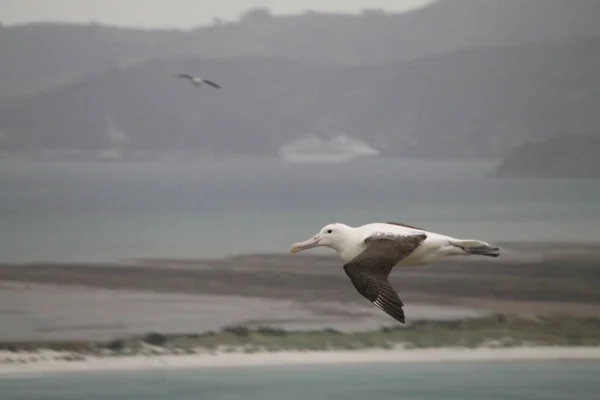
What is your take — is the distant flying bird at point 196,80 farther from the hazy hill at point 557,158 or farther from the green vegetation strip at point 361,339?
the hazy hill at point 557,158

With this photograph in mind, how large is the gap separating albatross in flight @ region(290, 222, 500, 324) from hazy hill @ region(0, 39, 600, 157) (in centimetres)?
222

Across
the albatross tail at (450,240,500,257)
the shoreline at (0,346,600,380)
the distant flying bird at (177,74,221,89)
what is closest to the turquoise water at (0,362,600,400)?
the shoreline at (0,346,600,380)

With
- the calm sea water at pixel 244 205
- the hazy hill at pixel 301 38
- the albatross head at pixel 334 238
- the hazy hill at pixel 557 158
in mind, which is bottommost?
the albatross head at pixel 334 238

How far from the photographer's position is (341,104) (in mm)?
4652

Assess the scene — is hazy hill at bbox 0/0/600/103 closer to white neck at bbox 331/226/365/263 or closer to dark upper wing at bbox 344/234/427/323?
white neck at bbox 331/226/365/263

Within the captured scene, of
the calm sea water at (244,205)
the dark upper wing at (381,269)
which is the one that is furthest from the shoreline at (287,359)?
the dark upper wing at (381,269)

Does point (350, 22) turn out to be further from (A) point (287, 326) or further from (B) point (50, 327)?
(B) point (50, 327)

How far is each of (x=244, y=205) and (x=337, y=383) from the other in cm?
97

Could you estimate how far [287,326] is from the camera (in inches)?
180

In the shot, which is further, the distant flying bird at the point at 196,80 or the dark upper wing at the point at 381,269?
the distant flying bird at the point at 196,80

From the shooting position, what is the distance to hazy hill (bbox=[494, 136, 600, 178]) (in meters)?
4.65

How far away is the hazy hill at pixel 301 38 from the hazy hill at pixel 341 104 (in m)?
0.05

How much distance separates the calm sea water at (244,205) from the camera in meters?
4.55

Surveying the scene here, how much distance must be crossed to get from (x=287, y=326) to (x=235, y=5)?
1580 mm
